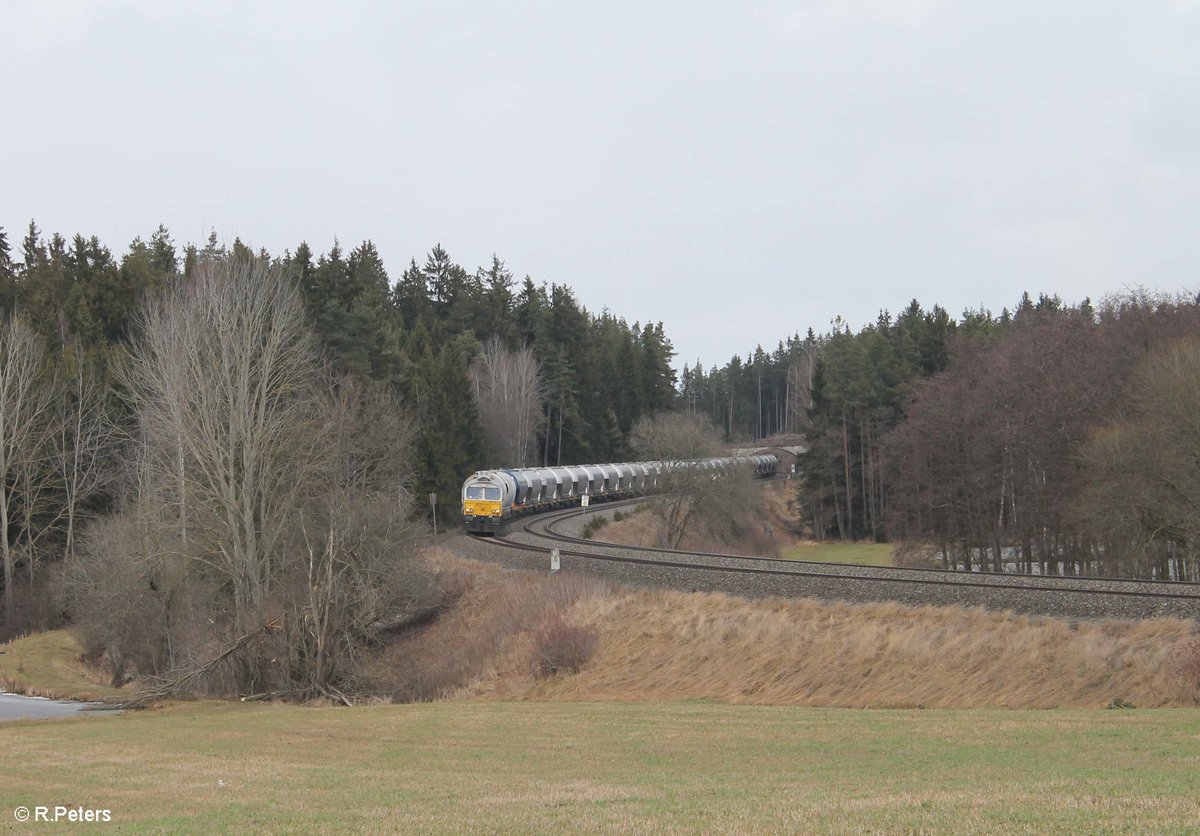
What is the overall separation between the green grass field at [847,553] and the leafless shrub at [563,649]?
3464 cm

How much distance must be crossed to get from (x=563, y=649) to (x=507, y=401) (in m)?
61.5


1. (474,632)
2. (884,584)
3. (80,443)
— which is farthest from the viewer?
(80,443)

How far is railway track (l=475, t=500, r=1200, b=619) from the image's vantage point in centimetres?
2298

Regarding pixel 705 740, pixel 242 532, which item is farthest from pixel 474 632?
pixel 705 740

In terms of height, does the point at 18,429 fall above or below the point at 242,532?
above

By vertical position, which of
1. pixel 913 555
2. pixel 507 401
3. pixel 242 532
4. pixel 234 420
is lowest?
pixel 913 555

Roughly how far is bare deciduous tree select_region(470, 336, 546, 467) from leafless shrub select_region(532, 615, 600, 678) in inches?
2153

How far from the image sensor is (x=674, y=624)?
28609 mm

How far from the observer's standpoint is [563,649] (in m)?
29.3

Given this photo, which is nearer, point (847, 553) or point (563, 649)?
point (563, 649)

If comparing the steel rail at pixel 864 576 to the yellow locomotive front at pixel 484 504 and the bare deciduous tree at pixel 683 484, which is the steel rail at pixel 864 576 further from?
the bare deciduous tree at pixel 683 484

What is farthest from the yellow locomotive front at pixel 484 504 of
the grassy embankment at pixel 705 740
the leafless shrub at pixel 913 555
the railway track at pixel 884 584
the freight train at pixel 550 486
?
the leafless shrub at pixel 913 555

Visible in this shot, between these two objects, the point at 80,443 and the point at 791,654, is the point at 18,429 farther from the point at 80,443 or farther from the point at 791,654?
the point at 791,654

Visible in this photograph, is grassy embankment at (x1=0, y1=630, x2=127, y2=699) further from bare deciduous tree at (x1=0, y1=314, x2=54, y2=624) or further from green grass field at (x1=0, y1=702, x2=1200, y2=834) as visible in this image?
green grass field at (x1=0, y1=702, x2=1200, y2=834)
